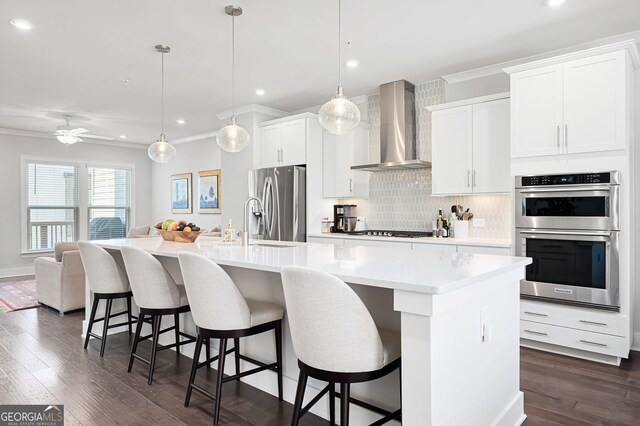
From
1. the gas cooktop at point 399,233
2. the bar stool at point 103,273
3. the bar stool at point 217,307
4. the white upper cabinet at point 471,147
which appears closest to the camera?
the bar stool at point 217,307

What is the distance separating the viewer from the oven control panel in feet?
10.3

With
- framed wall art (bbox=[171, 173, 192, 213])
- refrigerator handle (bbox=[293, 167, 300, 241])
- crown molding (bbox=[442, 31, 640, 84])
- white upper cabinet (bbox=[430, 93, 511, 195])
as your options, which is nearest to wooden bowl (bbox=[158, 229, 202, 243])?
refrigerator handle (bbox=[293, 167, 300, 241])

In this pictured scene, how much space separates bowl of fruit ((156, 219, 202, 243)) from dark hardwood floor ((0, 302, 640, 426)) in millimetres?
935

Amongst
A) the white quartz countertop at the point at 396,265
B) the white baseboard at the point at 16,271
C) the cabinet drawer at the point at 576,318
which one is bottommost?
the white baseboard at the point at 16,271

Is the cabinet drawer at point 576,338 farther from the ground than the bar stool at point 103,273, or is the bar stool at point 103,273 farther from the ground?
the bar stool at point 103,273

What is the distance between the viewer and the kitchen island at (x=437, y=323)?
154 centimetres

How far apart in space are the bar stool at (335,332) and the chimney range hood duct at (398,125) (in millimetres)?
3201

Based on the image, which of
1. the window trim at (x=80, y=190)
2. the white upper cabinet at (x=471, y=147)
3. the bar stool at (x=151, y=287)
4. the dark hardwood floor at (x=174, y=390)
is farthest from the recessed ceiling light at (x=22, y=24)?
the window trim at (x=80, y=190)

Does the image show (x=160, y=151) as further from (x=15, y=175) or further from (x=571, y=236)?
(x=15, y=175)

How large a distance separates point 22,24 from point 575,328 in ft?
16.3

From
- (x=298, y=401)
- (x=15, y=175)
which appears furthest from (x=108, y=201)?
(x=298, y=401)

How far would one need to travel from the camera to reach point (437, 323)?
1.56 metres

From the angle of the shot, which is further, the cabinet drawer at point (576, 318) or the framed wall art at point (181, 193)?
the framed wall art at point (181, 193)

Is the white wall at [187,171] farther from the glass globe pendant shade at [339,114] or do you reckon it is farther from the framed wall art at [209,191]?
the glass globe pendant shade at [339,114]
